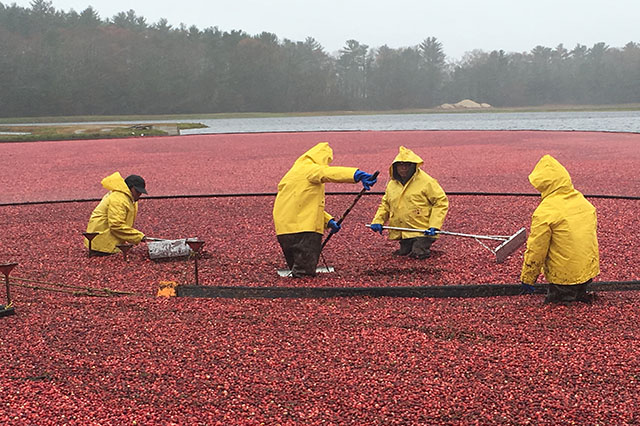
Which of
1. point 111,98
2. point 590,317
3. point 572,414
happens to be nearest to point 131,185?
point 590,317

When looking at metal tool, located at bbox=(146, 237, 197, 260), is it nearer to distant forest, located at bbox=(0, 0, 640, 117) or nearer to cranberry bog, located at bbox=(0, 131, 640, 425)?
cranberry bog, located at bbox=(0, 131, 640, 425)

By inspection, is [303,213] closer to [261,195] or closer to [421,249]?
[421,249]

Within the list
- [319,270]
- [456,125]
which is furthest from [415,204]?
[456,125]

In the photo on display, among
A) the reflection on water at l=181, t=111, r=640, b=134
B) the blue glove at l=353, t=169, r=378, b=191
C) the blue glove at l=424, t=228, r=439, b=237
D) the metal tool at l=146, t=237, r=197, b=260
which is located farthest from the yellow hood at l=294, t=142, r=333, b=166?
the reflection on water at l=181, t=111, r=640, b=134

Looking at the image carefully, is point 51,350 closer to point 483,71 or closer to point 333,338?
point 333,338

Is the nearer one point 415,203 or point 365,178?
point 365,178

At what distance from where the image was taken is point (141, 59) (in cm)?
8938

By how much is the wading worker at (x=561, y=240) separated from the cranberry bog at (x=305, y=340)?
0.66 feet

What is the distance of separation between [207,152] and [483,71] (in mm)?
95639

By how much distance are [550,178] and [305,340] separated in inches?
98.8

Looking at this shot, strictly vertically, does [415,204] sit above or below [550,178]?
below

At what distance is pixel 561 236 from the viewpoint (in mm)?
6195

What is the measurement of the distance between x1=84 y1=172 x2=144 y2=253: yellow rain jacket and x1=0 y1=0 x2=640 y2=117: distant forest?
73.6m

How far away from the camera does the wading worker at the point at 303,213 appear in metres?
7.57
